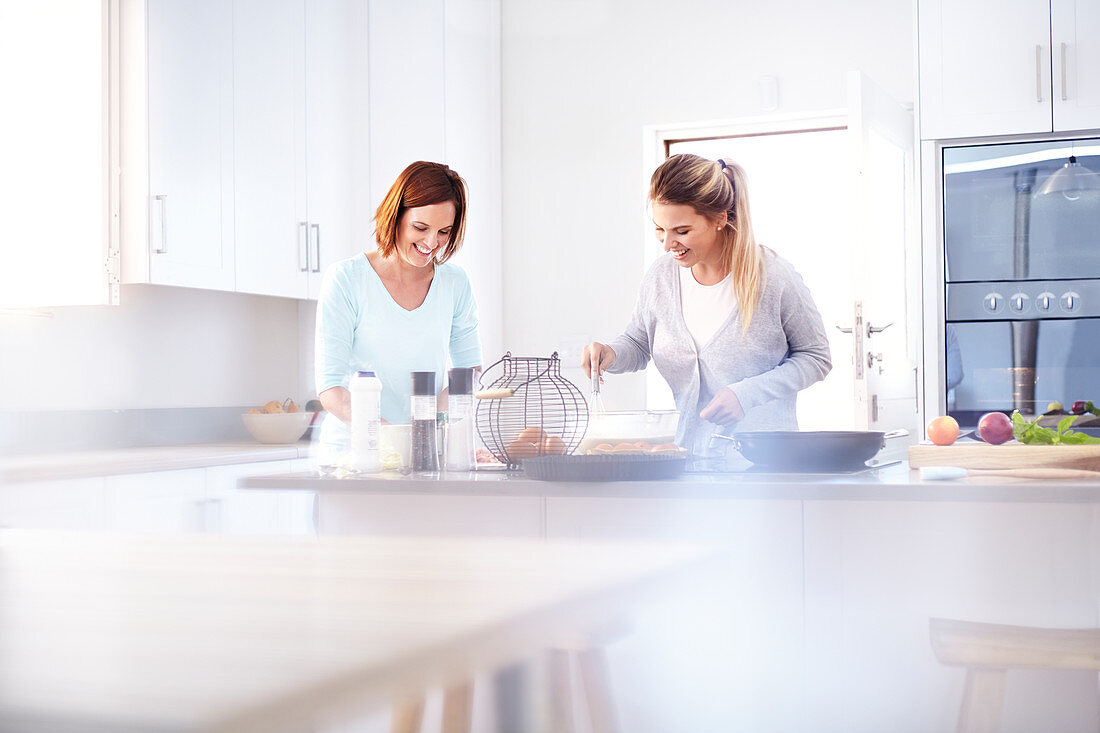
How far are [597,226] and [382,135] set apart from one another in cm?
90

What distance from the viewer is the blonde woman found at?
7.29 feet

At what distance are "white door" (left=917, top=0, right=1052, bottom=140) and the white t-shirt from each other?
5.33 feet

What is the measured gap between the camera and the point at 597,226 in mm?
4359

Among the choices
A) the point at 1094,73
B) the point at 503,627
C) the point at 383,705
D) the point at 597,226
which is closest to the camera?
the point at 383,705

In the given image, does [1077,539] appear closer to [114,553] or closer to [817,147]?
[114,553]

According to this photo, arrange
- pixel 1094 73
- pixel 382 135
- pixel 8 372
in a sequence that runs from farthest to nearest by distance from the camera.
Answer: pixel 382 135 → pixel 1094 73 → pixel 8 372

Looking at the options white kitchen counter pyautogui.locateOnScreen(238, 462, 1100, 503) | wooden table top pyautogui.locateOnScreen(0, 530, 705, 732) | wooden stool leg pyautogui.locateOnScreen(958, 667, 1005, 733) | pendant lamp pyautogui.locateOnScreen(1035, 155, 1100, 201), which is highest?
pendant lamp pyautogui.locateOnScreen(1035, 155, 1100, 201)

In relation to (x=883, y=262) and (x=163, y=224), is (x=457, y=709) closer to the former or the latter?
(x=163, y=224)

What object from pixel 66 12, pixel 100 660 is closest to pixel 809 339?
pixel 100 660

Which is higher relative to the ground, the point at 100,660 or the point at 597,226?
the point at 597,226

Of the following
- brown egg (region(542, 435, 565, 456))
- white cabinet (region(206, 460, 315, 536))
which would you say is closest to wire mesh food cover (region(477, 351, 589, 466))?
brown egg (region(542, 435, 565, 456))

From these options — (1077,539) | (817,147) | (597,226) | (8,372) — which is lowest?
(1077,539)

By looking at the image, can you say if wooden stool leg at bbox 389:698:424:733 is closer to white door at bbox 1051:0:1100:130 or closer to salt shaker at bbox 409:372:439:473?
salt shaker at bbox 409:372:439:473

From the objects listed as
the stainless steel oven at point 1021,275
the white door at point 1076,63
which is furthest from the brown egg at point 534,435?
the white door at point 1076,63
